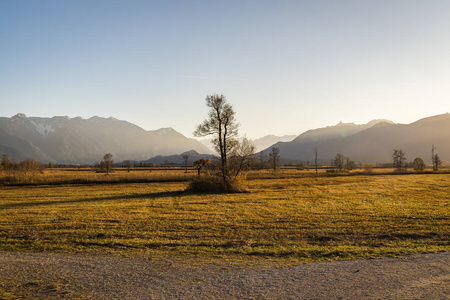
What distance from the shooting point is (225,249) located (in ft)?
35.2

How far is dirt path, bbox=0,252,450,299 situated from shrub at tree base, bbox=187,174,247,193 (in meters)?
22.7

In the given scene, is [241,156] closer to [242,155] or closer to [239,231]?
[242,155]

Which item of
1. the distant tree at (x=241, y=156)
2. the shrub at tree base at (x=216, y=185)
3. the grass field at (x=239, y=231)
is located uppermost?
the distant tree at (x=241, y=156)

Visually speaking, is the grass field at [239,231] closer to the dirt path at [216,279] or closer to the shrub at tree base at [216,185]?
the dirt path at [216,279]

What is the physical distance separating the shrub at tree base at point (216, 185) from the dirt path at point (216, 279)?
894 inches

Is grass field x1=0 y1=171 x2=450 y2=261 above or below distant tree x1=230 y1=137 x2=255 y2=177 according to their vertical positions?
below

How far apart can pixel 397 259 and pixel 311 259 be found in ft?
9.13

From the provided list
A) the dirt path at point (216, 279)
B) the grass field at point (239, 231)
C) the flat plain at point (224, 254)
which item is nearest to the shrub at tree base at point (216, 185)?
the grass field at point (239, 231)

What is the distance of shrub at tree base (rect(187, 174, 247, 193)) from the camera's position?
105 ft

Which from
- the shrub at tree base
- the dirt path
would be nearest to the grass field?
the dirt path

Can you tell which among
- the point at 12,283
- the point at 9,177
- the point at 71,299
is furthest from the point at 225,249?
the point at 9,177

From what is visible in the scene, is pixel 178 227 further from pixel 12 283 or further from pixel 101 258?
pixel 12 283

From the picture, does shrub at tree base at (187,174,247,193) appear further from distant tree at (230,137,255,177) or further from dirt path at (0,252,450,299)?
dirt path at (0,252,450,299)

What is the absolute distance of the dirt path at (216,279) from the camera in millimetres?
6879
